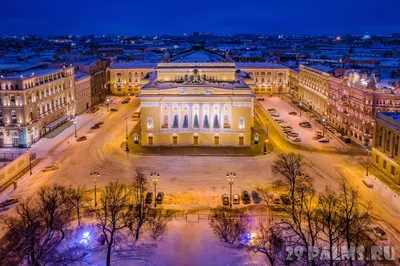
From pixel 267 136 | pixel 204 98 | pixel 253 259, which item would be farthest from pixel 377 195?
pixel 204 98

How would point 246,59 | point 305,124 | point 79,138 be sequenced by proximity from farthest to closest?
point 246,59 < point 305,124 < point 79,138

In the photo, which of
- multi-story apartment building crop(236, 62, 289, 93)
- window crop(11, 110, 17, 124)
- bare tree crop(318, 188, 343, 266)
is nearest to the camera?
bare tree crop(318, 188, 343, 266)

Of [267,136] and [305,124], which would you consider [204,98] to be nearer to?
[267,136]

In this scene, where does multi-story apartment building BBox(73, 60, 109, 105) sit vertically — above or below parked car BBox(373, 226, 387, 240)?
above

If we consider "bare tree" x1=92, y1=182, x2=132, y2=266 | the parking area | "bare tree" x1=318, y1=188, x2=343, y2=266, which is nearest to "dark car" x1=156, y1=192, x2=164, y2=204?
"bare tree" x1=92, y1=182, x2=132, y2=266

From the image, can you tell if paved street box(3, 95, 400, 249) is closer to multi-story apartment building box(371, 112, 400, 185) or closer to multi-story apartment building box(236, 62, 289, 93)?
multi-story apartment building box(371, 112, 400, 185)

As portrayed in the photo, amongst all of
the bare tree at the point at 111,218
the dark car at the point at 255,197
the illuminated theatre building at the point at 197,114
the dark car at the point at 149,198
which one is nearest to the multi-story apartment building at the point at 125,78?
the illuminated theatre building at the point at 197,114

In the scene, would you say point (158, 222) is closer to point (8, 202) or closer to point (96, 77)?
point (8, 202)
